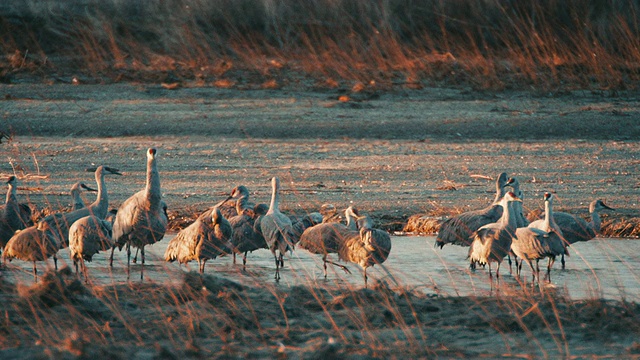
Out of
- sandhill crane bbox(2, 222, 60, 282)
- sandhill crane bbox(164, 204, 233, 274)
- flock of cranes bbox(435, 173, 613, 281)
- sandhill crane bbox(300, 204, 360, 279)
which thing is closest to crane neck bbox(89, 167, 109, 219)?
sandhill crane bbox(164, 204, 233, 274)

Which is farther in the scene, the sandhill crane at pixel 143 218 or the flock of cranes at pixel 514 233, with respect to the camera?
the sandhill crane at pixel 143 218

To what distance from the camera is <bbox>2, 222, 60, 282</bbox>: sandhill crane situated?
31.4 feet

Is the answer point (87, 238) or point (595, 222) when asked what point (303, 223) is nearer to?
point (87, 238)

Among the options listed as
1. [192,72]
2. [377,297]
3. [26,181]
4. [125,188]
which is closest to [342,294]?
[377,297]

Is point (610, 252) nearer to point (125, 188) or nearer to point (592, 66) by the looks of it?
point (125, 188)

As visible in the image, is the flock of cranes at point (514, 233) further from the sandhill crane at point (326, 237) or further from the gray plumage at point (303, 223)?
the gray plumage at point (303, 223)

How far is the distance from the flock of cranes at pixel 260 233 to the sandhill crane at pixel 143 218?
0.4 inches

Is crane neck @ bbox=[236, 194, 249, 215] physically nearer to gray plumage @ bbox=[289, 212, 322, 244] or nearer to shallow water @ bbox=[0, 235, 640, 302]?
shallow water @ bbox=[0, 235, 640, 302]

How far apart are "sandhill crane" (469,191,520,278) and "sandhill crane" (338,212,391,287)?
0.94 m

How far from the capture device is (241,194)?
474 inches

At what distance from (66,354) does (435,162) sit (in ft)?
32.9

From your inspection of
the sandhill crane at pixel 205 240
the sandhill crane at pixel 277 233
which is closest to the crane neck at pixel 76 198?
the sandhill crane at pixel 205 240

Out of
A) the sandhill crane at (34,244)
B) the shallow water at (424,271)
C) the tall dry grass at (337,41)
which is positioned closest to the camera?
the shallow water at (424,271)

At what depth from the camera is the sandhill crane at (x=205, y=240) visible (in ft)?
33.3
